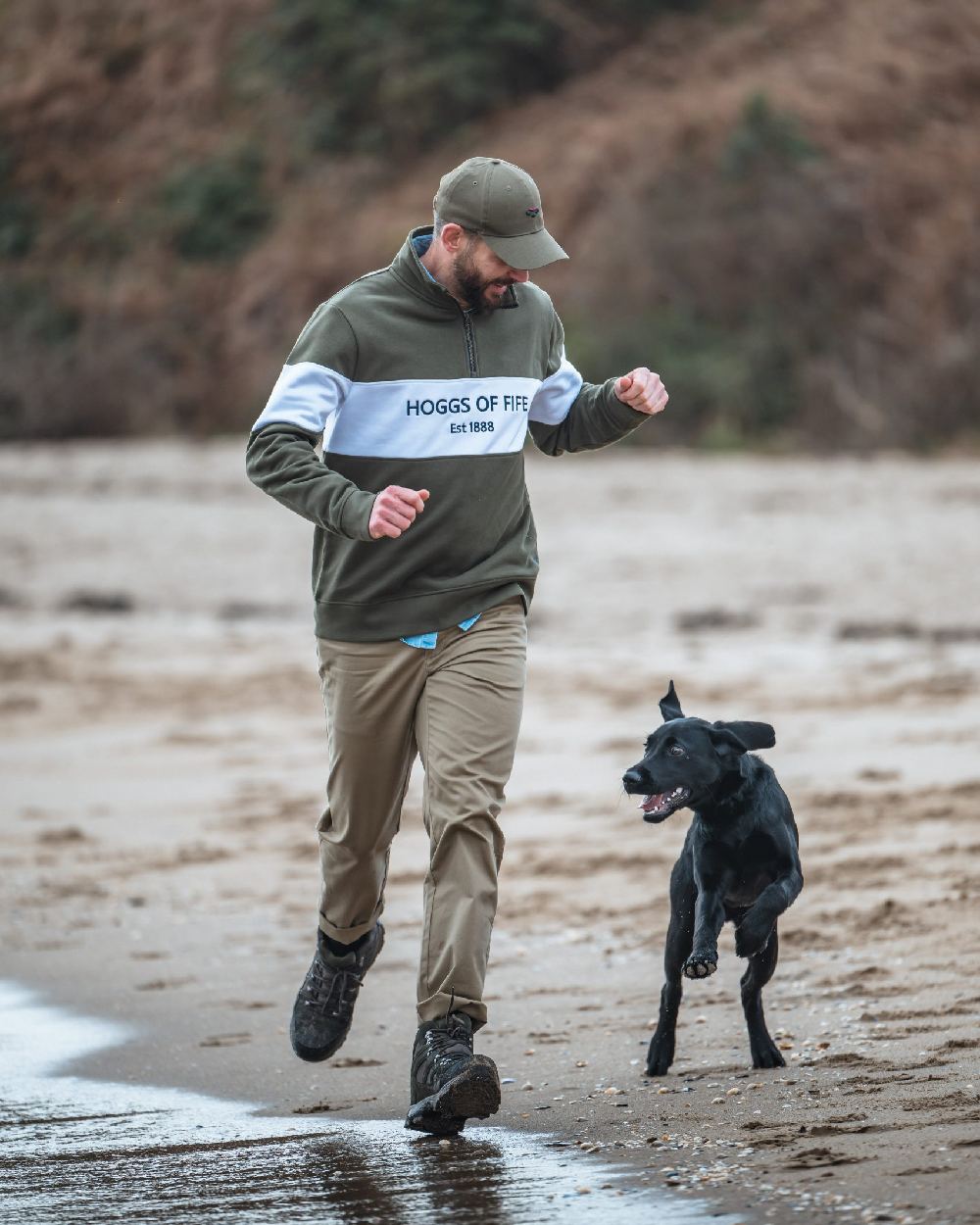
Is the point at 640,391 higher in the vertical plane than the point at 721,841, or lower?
higher

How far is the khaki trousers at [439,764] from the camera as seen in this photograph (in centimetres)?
445

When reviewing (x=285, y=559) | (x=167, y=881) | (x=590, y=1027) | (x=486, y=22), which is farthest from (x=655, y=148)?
(x=590, y=1027)

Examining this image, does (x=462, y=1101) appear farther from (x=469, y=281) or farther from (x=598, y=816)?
(x=598, y=816)

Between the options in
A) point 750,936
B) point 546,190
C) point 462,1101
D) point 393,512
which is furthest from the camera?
point 546,190

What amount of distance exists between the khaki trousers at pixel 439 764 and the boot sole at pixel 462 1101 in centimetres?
20

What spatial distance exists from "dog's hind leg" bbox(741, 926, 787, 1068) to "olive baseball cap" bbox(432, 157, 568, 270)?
61.5 inches

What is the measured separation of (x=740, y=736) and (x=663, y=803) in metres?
0.24

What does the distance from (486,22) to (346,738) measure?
26449 millimetres

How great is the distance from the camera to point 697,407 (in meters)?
21.8

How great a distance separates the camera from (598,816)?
845 cm

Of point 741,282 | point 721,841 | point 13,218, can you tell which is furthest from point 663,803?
point 13,218

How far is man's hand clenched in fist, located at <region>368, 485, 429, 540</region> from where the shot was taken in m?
4.13

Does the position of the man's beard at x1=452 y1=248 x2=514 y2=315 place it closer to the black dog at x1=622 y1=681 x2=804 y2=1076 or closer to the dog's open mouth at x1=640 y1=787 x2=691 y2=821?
the black dog at x1=622 y1=681 x2=804 y2=1076

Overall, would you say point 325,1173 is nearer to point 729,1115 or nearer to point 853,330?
point 729,1115
